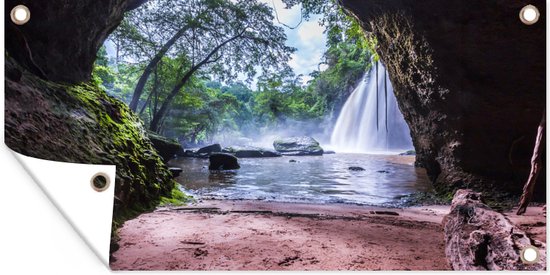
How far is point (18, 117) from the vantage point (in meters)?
1.36

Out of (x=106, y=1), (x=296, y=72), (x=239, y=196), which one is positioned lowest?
(x=239, y=196)

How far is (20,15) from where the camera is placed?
144cm

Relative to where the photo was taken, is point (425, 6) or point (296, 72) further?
point (425, 6)

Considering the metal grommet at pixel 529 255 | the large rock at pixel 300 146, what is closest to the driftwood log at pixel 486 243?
the metal grommet at pixel 529 255

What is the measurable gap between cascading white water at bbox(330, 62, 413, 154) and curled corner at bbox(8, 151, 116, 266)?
116 centimetres

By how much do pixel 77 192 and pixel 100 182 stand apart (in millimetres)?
99

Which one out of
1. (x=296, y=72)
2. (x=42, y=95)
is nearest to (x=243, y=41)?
(x=296, y=72)

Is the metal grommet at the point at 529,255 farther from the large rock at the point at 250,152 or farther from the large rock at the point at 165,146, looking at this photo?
the large rock at the point at 165,146

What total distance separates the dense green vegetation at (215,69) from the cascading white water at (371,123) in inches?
7.3

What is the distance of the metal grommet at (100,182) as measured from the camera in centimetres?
132

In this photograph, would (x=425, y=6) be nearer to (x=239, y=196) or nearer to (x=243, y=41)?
(x=243, y=41)

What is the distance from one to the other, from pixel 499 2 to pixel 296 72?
1032 millimetres

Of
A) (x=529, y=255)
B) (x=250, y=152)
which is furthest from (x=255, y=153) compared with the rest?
(x=529, y=255)

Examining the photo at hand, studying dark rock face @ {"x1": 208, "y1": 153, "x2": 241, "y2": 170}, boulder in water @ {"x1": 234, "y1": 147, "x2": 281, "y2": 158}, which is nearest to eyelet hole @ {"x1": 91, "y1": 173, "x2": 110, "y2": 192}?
dark rock face @ {"x1": 208, "y1": 153, "x2": 241, "y2": 170}
